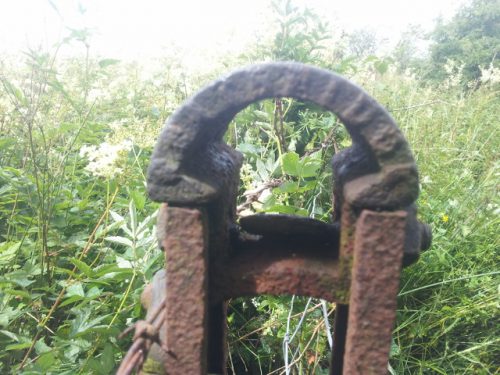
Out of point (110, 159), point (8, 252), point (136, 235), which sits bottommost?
point (8, 252)

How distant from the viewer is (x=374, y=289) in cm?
83

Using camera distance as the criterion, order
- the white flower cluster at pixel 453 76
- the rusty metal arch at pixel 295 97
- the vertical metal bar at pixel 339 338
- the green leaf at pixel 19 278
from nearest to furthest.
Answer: the rusty metal arch at pixel 295 97 < the vertical metal bar at pixel 339 338 < the green leaf at pixel 19 278 < the white flower cluster at pixel 453 76

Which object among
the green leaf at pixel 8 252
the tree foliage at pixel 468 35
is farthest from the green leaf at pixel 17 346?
the tree foliage at pixel 468 35

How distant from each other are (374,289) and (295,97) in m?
0.43

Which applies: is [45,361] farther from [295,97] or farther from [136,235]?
[295,97]

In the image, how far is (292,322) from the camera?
6.64 feet

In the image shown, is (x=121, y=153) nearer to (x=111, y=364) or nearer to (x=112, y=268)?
(x=112, y=268)

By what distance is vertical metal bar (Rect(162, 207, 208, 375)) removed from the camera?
0.84m

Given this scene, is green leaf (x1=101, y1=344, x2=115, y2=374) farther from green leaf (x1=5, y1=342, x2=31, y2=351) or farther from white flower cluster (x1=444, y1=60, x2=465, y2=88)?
white flower cluster (x1=444, y1=60, x2=465, y2=88)

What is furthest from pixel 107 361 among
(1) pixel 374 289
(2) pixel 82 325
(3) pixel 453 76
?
(3) pixel 453 76

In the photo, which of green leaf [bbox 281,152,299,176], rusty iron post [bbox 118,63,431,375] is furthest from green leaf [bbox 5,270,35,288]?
green leaf [bbox 281,152,299,176]

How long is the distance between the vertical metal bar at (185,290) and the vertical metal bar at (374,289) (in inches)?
12.8

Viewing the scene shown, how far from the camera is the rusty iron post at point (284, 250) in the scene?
765mm

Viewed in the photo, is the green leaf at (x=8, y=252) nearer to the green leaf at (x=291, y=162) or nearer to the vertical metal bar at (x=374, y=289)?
the green leaf at (x=291, y=162)
